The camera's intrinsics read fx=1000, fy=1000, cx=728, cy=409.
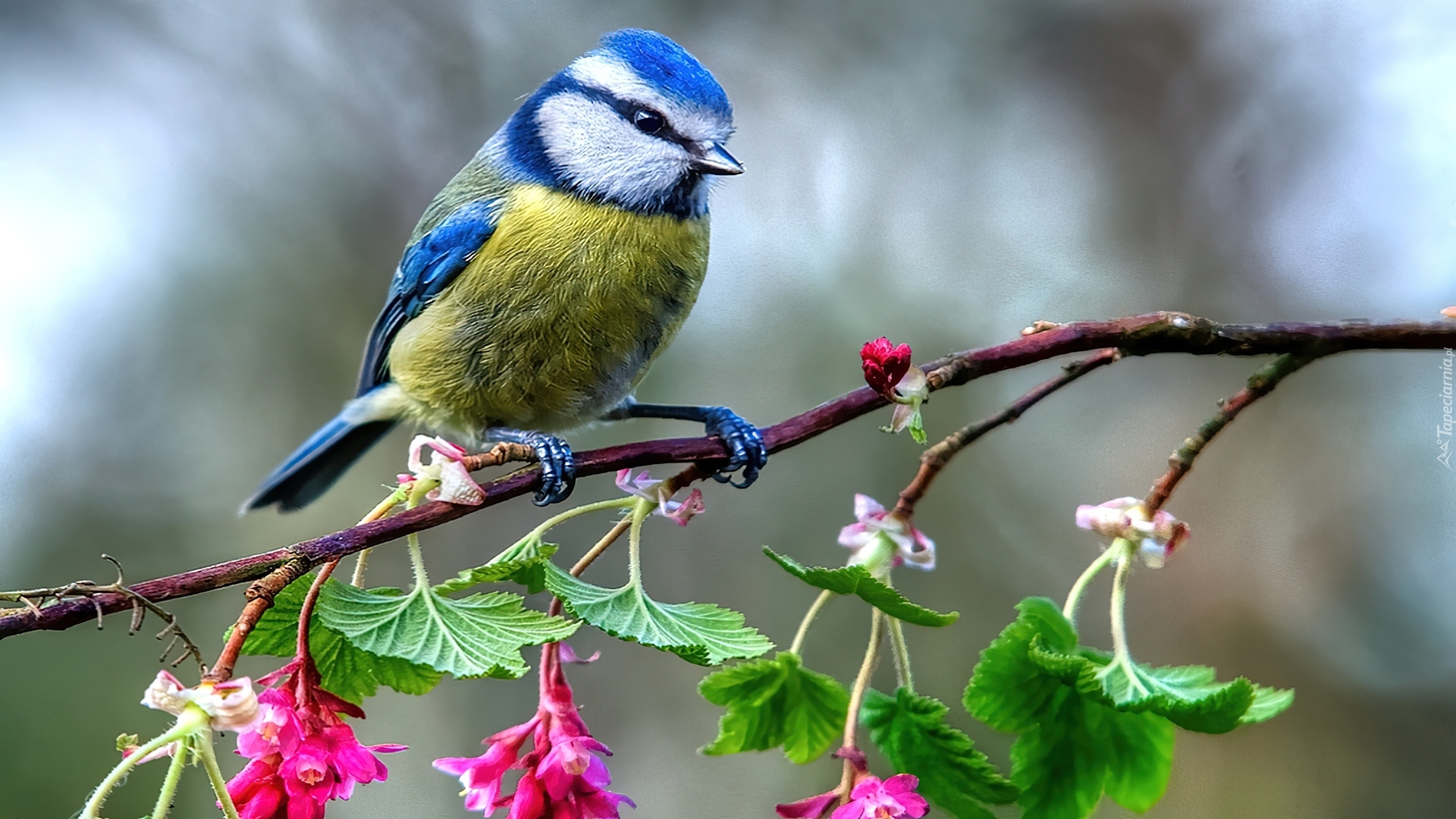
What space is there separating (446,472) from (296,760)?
165 mm

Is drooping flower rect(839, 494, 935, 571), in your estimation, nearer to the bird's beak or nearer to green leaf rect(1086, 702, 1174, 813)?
green leaf rect(1086, 702, 1174, 813)

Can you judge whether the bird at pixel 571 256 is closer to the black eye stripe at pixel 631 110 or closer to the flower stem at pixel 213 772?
the black eye stripe at pixel 631 110

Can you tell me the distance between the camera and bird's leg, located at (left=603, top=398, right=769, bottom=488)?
0.74 metres

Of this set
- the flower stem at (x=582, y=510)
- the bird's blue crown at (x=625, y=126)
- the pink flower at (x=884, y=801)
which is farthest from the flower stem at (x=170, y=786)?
the bird's blue crown at (x=625, y=126)

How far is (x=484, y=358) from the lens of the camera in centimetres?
101

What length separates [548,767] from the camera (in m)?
0.58

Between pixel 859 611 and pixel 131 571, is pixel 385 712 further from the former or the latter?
pixel 859 611

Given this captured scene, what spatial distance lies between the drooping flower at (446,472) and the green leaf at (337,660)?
0.07m

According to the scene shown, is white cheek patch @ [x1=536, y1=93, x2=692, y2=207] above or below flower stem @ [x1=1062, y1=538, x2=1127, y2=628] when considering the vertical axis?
above

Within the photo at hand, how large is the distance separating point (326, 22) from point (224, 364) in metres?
0.69

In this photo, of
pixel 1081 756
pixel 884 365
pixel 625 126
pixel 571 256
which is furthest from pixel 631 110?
pixel 1081 756

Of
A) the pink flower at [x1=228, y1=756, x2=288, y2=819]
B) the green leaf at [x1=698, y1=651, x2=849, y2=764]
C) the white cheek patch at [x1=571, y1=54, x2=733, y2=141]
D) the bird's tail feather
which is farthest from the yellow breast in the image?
the pink flower at [x1=228, y1=756, x2=288, y2=819]

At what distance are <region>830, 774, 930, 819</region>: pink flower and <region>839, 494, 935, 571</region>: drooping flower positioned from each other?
153mm

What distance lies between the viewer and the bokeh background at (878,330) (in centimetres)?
133
